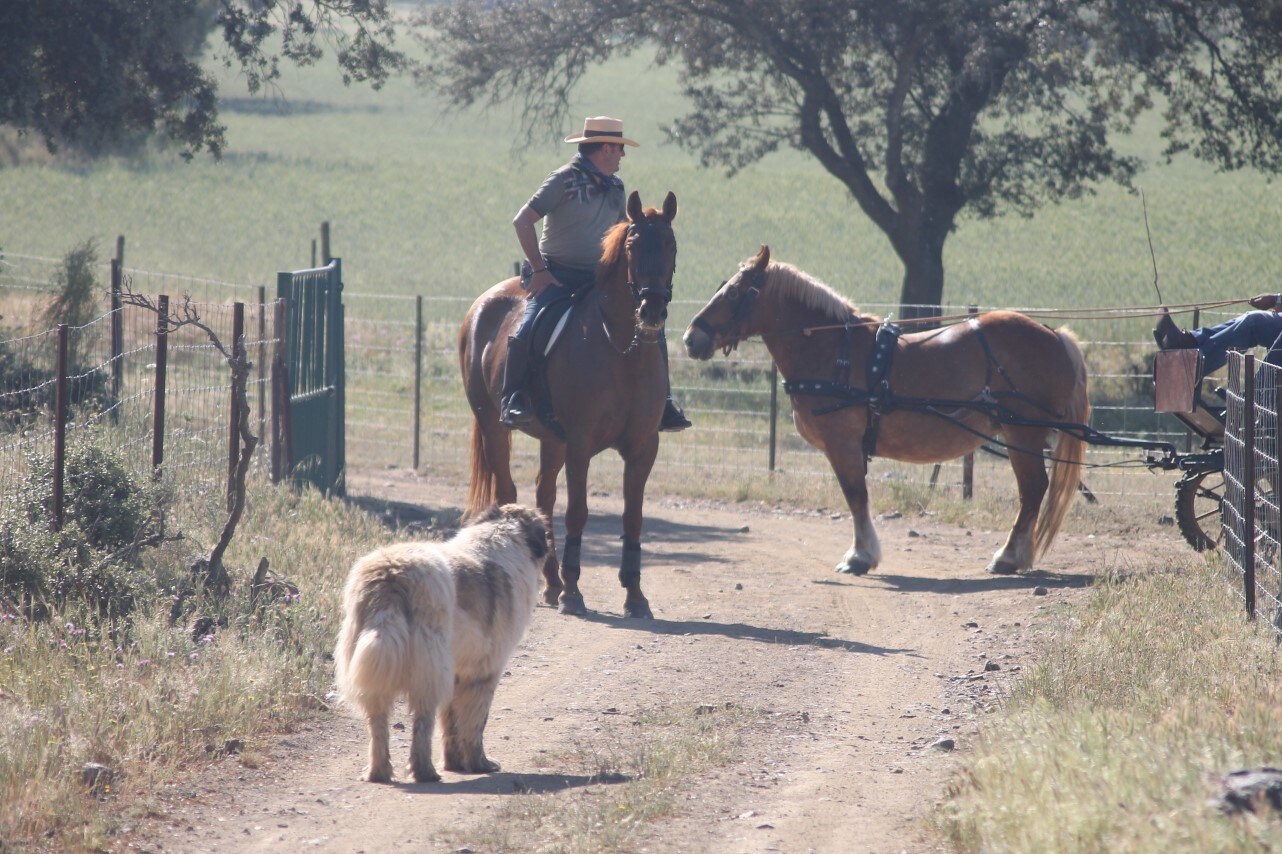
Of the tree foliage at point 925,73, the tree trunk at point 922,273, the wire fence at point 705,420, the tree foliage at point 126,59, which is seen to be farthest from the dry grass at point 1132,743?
the tree trunk at point 922,273

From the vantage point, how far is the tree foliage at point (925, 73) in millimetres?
19250

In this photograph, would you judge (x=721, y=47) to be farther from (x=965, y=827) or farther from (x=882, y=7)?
(x=965, y=827)

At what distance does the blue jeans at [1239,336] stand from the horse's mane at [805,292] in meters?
2.70

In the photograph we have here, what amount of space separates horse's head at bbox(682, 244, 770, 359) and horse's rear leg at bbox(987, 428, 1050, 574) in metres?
2.35

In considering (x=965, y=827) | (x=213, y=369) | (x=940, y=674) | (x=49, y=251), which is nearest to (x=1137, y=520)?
(x=940, y=674)

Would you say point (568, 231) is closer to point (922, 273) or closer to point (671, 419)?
point (671, 419)

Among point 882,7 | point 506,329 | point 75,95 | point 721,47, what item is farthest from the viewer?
point 721,47

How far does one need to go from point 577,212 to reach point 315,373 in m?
5.01

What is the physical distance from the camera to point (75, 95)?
15.1 meters

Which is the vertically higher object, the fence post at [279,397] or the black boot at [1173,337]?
the black boot at [1173,337]

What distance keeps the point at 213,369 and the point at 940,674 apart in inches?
608

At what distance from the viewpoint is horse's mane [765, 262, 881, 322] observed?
10.8m

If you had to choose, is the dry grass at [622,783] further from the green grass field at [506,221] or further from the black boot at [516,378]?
the green grass field at [506,221]

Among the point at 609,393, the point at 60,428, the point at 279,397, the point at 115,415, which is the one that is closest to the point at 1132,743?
the point at 609,393
